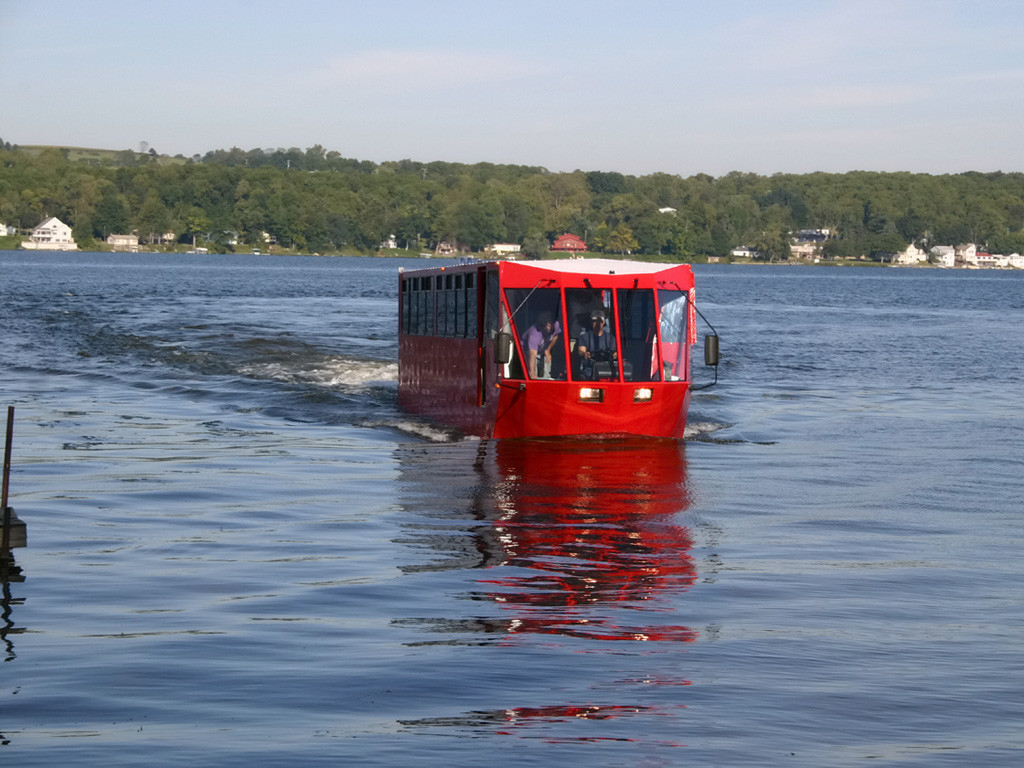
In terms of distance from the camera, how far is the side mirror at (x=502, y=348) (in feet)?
70.2

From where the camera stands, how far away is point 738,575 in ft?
45.5

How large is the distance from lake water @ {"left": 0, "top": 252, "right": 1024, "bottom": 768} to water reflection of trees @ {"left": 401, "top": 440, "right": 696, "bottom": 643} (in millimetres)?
60

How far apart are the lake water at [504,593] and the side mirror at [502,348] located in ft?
4.85

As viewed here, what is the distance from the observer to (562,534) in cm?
1606

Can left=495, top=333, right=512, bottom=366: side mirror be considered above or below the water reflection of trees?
above

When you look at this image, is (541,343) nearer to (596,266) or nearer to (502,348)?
(502,348)

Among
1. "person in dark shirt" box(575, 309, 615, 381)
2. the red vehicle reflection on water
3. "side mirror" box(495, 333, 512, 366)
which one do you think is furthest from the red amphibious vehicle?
the red vehicle reflection on water

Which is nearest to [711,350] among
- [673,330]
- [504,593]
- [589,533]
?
[673,330]

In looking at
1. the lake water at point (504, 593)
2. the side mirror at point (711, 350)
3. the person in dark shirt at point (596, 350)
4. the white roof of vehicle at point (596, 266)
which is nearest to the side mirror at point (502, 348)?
the person in dark shirt at point (596, 350)

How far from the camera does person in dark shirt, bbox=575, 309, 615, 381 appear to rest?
2245cm

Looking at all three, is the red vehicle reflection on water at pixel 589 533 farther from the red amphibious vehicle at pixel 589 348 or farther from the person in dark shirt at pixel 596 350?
the person in dark shirt at pixel 596 350

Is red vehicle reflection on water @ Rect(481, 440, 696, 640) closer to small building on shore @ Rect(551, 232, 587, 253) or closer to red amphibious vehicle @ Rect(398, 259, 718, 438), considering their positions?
red amphibious vehicle @ Rect(398, 259, 718, 438)

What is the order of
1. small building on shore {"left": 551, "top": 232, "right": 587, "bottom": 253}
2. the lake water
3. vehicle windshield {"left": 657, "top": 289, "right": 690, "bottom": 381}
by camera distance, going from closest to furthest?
the lake water → vehicle windshield {"left": 657, "top": 289, "right": 690, "bottom": 381} → small building on shore {"left": 551, "top": 232, "right": 587, "bottom": 253}

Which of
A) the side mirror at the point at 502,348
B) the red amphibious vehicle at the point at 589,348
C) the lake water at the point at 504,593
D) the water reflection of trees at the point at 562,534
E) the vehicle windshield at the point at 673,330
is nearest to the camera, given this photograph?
the lake water at the point at 504,593
